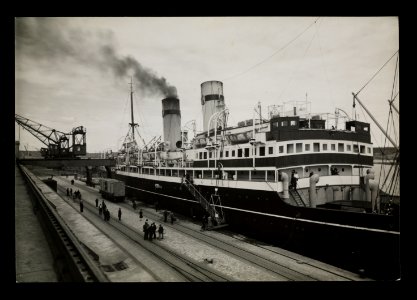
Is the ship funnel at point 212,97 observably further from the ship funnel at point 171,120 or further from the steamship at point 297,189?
the ship funnel at point 171,120

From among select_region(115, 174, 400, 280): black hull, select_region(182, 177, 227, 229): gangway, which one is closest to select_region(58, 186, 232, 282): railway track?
select_region(182, 177, 227, 229): gangway

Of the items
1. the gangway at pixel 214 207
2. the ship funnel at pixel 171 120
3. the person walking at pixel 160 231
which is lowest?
the person walking at pixel 160 231

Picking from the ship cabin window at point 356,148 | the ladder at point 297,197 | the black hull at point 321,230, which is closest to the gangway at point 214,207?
the black hull at point 321,230

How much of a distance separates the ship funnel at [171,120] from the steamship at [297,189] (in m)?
5.92

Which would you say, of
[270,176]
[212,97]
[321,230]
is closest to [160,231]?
[270,176]

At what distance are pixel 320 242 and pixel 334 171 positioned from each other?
5470mm

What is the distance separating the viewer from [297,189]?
50.9 feet

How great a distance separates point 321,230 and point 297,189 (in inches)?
124

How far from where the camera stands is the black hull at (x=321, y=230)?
10.7 m

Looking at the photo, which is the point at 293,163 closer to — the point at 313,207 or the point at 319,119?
the point at 313,207

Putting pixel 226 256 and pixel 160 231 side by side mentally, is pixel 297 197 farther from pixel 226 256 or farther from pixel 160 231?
pixel 160 231

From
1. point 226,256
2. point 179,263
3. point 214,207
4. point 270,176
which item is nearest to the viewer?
point 179,263

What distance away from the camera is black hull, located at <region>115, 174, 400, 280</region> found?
Answer: 10711mm
